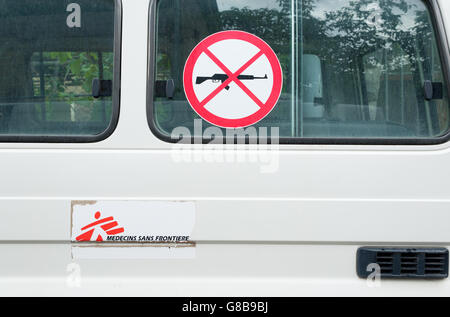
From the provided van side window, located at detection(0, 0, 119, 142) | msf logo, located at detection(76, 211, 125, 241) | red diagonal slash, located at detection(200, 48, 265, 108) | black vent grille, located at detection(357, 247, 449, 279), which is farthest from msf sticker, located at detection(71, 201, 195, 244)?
black vent grille, located at detection(357, 247, 449, 279)

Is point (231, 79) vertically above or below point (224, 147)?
above

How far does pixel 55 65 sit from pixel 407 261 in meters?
1.95

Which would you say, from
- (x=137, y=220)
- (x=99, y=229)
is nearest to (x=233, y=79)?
(x=137, y=220)

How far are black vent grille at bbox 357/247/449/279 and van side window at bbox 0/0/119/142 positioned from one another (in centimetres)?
141

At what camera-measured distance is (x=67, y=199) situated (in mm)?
2201

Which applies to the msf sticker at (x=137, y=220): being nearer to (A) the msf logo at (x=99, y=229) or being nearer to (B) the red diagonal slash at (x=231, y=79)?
(A) the msf logo at (x=99, y=229)

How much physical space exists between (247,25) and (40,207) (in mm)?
1316

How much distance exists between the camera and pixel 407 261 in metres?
2.22

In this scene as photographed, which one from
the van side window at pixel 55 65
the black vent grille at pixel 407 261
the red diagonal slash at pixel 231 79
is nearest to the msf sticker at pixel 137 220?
the van side window at pixel 55 65

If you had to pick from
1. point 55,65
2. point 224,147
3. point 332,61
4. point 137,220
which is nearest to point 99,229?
point 137,220

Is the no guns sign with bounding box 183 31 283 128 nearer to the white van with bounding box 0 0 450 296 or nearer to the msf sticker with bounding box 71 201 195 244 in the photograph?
the white van with bounding box 0 0 450 296

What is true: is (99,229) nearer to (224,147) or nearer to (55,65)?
(224,147)

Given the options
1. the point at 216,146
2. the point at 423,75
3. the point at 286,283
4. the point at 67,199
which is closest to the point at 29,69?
the point at 67,199

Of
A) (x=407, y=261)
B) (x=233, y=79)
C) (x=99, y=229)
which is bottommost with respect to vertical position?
(x=407, y=261)
